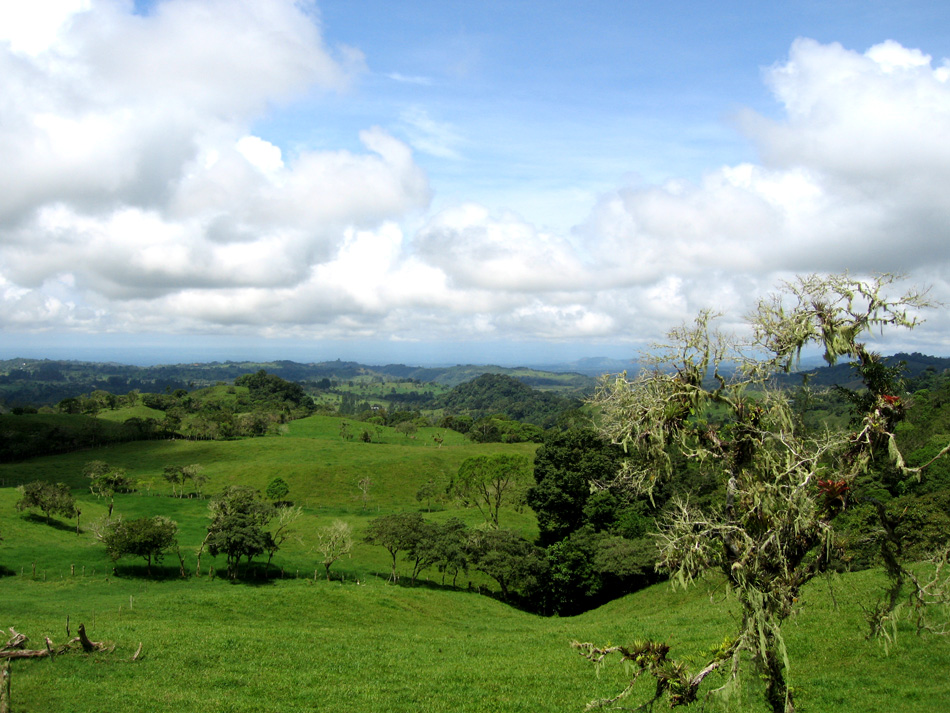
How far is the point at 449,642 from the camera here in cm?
2794

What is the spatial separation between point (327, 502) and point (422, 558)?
114ft

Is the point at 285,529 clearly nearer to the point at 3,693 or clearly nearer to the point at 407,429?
the point at 3,693

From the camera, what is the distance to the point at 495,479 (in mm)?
66375

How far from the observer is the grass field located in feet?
59.6

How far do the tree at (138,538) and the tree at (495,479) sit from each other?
1326 inches

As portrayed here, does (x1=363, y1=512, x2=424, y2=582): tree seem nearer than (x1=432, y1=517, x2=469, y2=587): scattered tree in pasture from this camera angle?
No

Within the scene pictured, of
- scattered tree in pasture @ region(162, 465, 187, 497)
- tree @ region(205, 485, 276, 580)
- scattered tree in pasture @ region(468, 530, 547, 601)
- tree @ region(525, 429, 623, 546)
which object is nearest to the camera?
tree @ region(205, 485, 276, 580)

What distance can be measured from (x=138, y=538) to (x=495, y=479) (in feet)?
124

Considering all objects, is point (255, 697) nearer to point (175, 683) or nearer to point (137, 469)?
point (175, 683)

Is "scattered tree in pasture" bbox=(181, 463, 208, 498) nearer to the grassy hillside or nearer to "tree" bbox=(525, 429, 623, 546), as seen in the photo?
the grassy hillside

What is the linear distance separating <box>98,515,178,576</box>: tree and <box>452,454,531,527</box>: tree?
3369 centimetres

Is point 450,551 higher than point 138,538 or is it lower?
lower

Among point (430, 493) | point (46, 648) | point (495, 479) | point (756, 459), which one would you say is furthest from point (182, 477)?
point (756, 459)

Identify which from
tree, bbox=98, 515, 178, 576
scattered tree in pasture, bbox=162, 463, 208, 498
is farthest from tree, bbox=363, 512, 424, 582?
scattered tree in pasture, bbox=162, 463, 208, 498
